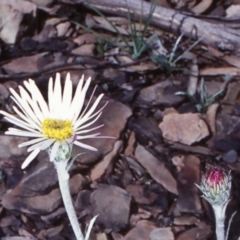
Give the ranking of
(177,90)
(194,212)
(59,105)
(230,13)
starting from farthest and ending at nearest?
(230,13) → (177,90) → (194,212) → (59,105)

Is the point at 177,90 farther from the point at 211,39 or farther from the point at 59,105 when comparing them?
the point at 59,105

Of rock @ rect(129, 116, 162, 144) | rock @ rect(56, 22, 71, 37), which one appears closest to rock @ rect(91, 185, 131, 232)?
rock @ rect(129, 116, 162, 144)

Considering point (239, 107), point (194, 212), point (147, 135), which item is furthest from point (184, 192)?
point (239, 107)

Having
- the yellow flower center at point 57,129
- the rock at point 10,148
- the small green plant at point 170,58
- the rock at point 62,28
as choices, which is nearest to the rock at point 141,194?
the rock at point 10,148

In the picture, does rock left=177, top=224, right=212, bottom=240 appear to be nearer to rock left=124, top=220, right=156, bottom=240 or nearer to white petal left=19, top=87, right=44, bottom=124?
rock left=124, top=220, right=156, bottom=240

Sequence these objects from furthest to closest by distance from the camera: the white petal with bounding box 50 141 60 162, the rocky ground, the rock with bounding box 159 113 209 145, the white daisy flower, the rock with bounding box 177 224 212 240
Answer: the rock with bounding box 159 113 209 145 → the rocky ground → the rock with bounding box 177 224 212 240 → the white daisy flower → the white petal with bounding box 50 141 60 162

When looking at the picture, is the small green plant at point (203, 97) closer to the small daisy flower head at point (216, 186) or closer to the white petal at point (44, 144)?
the small daisy flower head at point (216, 186)

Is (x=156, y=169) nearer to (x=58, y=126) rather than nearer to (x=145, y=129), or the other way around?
(x=145, y=129)
